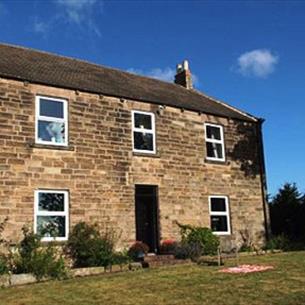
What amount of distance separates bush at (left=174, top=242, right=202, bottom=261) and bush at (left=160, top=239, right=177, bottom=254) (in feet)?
2.36

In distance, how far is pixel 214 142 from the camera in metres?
23.5

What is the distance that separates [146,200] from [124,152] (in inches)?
92.9

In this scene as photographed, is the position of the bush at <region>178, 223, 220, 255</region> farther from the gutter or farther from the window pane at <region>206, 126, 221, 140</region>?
the window pane at <region>206, 126, 221, 140</region>

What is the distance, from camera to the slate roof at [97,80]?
19.0 m

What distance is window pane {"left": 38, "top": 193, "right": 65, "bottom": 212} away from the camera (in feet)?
57.7

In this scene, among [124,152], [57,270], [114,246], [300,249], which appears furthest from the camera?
[300,249]

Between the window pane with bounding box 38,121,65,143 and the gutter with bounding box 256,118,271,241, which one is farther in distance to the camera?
the gutter with bounding box 256,118,271,241

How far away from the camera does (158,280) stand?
44.7 feet

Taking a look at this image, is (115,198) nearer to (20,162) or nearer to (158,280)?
(20,162)

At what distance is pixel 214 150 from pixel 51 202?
874cm

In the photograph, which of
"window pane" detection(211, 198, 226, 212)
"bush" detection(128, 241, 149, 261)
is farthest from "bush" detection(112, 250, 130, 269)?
"window pane" detection(211, 198, 226, 212)

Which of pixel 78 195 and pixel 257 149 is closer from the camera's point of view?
pixel 78 195

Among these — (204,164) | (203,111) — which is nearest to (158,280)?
(204,164)

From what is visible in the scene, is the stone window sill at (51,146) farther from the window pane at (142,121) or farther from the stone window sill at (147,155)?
the window pane at (142,121)
